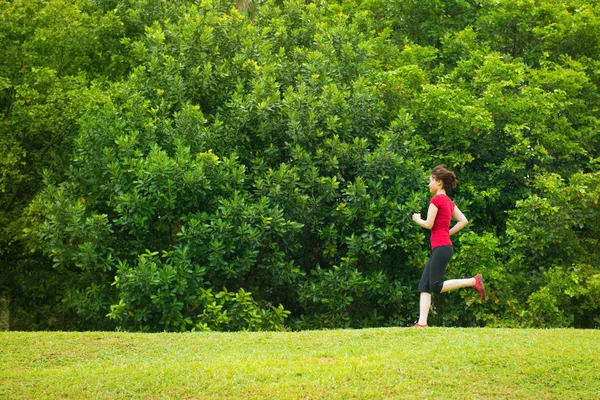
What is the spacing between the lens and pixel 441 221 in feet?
34.3

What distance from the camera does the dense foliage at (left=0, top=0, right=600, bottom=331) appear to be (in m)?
13.6

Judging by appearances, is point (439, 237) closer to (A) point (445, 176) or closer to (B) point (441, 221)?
(B) point (441, 221)

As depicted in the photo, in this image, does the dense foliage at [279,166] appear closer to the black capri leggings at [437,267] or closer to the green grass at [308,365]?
the green grass at [308,365]

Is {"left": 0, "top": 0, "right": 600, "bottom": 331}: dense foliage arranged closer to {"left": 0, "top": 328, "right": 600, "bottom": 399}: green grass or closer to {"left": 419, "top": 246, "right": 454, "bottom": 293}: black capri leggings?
{"left": 0, "top": 328, "right": 600, "bottom": 399}: green grass

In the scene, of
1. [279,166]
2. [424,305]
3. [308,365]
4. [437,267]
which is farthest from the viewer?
[279,166]

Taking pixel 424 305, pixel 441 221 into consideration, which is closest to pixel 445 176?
pixel 441 221

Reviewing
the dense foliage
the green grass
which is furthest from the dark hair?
the dense foliage

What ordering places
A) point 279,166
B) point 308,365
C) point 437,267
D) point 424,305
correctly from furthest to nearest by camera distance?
point 279,166 → point 424,305 → point 437,267 → point 308,365

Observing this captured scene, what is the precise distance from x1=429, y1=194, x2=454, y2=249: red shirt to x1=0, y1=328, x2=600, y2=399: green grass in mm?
1213

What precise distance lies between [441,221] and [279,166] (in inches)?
195

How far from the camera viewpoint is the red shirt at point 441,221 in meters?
10.4

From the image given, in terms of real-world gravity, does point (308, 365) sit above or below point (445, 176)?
below

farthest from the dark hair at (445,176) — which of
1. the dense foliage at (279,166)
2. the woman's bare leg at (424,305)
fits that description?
the dense foliage at (279,166)

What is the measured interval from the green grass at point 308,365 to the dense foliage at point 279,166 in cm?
294
